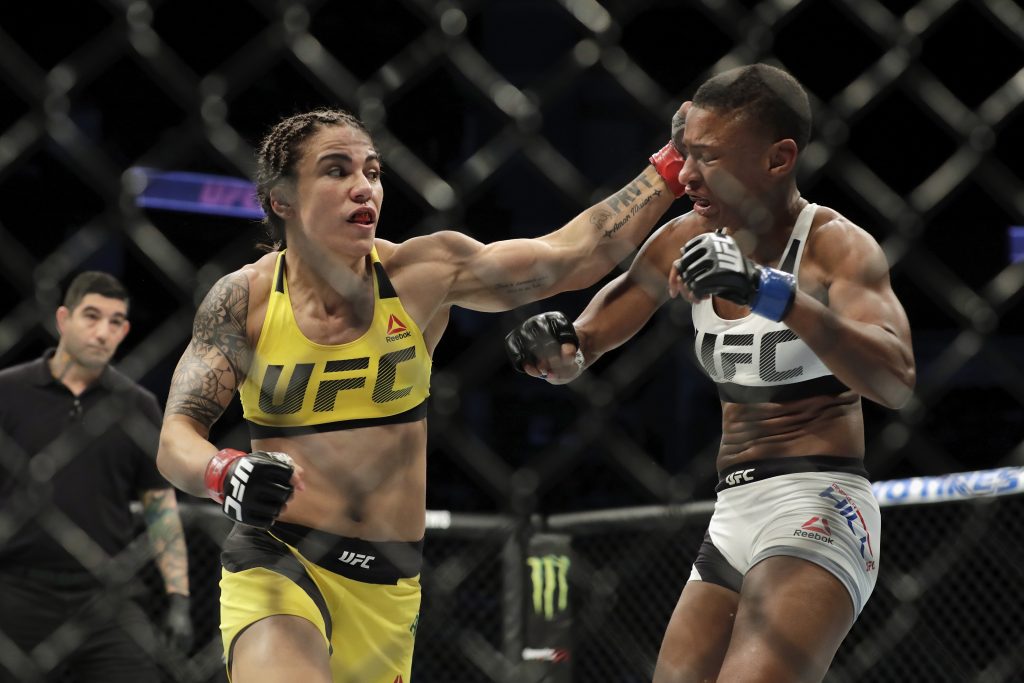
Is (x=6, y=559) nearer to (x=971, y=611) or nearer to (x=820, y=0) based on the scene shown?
(x=971, y=611)

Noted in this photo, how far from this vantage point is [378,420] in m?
2.40

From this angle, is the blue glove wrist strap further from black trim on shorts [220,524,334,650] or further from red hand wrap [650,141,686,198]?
black trim on shorts [220,524,334,650]

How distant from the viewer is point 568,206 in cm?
644

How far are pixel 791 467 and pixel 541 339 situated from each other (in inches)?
20.2

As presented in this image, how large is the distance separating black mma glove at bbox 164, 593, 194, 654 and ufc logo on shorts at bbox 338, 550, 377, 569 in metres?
1.53

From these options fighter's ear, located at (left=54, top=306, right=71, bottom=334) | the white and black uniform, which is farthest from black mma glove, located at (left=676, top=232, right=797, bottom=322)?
fighter's ear, located at (left=54, top=306, right=71, bottom=334)

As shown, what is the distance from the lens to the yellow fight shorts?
2.27 metres

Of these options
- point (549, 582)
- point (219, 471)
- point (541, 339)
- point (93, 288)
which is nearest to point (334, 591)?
point (219, 471)

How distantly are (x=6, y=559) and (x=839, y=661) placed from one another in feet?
8.73

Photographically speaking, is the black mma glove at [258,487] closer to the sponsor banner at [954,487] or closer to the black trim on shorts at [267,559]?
the black trim on shorts at [267,559]

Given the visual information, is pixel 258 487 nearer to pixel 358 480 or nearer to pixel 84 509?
pixel 358 480

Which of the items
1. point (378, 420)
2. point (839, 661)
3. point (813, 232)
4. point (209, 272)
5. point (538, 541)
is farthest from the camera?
point (839, 661)

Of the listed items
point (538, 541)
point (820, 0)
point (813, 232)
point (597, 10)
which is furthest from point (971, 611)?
point (597, 10)

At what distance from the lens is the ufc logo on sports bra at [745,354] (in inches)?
85.6
